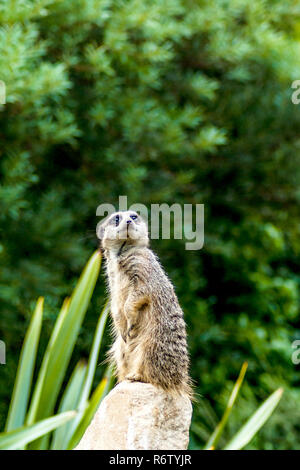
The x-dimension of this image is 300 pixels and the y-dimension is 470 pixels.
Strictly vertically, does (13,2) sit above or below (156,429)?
above

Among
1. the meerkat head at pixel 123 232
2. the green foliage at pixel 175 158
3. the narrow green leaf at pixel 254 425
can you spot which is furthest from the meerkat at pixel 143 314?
the green foliage at pixel 175 158

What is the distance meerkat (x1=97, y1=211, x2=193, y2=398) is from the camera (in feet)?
7.66

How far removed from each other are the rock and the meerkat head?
486mm

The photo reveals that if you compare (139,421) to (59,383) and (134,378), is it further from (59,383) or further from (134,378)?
(59,383)

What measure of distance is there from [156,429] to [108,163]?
2.66 m

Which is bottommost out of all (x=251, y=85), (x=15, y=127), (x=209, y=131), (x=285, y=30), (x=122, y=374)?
(x=122, y=374)

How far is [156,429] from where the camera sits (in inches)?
89.0

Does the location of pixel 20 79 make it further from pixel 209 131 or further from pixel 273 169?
pixel 273 169

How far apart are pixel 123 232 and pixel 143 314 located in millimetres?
292

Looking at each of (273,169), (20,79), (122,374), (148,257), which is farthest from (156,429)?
(273,169)

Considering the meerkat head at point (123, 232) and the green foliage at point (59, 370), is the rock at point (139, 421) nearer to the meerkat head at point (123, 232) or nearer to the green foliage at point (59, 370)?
the meerkat head at point (123, 232)

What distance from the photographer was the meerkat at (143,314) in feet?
7.66

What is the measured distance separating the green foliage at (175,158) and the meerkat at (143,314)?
1.61m

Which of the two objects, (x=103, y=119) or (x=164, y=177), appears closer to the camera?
(x=103, y=119)
